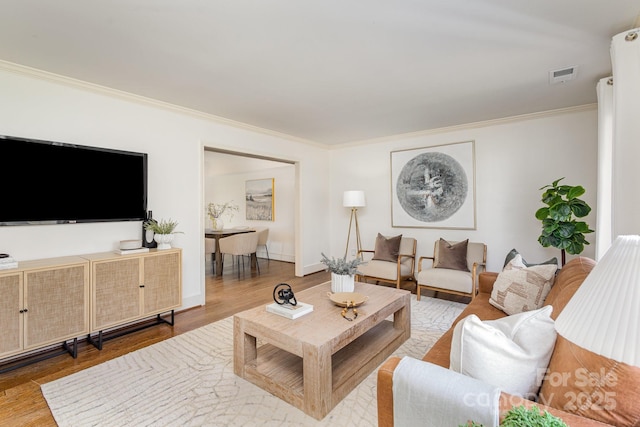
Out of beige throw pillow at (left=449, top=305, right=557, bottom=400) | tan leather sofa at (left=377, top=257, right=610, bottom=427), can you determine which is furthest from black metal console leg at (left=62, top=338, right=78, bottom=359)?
beige throw pillow at (left=449, top=305, right=557, bottom=400)

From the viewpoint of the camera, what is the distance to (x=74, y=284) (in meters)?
2.44

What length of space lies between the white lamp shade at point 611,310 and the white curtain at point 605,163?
2566mm

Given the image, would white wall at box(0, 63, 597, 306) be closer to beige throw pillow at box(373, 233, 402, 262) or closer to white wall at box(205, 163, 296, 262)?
beige throw pillow at box(373, 233, 402, 262)

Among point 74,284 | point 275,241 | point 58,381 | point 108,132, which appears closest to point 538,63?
point 108,132

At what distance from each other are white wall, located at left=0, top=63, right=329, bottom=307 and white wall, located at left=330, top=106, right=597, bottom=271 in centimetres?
288

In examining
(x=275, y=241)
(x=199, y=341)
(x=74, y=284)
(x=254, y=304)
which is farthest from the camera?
(x=275, y=241)

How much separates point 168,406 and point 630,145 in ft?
10.9

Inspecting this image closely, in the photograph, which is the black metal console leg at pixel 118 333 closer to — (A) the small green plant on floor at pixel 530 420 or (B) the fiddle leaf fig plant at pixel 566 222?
(A) the small green plant on floor at pixel 530 420

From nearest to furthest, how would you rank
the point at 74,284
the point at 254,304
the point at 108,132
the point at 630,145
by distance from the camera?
the point at 630,145, the point at 74,284, the point at 108,132, the point at 254,304

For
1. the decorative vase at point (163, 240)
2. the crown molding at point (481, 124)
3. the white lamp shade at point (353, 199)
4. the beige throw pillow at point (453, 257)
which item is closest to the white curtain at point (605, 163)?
Result: the crown molding at point (481, 124)

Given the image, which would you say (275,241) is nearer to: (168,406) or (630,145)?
(168,406)

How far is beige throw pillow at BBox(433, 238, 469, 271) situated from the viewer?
387 cm

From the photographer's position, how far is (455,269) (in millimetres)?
3848

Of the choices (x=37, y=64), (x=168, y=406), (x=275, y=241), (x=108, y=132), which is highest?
(x=37, y=64)
